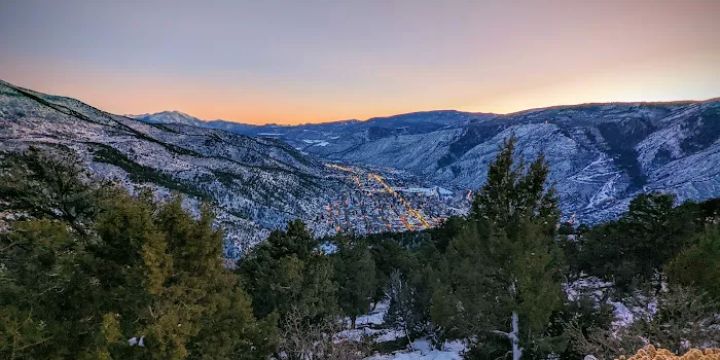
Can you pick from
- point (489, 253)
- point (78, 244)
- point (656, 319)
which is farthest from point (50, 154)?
point (656, 319)

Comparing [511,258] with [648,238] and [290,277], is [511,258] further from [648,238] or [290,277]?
[648,238]

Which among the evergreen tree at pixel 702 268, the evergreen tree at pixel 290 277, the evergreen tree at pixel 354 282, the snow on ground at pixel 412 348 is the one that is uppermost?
the evergreen tree at pixel 702 268

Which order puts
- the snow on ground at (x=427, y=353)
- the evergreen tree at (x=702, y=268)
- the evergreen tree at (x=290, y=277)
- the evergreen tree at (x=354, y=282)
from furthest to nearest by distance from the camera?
1. the evergreen tree at (x=354, y=282)
2. the snow on ground at (x=427, y=353)
3. the evergreen tree at (x=290, y=277)
4. the evergreen tree at (x=702, y=268)

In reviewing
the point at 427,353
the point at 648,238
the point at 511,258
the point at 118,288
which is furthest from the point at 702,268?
the point at 118,288

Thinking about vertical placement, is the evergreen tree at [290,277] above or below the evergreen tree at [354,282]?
above

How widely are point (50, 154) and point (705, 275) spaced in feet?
143

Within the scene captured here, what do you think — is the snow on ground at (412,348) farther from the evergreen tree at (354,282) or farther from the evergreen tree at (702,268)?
the evergreen tree at (702,268)

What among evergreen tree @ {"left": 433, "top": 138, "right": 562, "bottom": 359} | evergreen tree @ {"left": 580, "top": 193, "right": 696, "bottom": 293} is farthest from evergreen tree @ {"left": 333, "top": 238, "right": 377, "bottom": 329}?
evergreen tree @ {"left": 580, "top": 193, "right": 696, "bottom": 293}

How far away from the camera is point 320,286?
37.0 metres

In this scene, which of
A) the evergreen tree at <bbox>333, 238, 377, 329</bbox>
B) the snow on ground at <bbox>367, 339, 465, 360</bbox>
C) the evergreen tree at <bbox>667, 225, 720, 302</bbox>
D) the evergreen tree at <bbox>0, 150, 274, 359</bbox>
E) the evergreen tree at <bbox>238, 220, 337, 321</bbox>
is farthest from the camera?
the evergreen tree at <bbox>333, 238, 377, 329</bbox>

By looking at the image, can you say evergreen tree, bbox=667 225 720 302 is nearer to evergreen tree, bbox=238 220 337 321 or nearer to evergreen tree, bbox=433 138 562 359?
evergreen tree, bbox=433 138 562 359

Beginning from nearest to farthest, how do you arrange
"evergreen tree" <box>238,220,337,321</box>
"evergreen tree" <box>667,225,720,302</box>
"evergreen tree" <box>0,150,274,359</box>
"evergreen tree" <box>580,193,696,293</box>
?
"evergreen tree" <box>0,150,274,359</box> < "evergreen tree" <box>667,225,720,302</box> < "evergreen tree" <box>238,220,337,321</box> < "evergreen tree" <box>580,193,696,293</box>

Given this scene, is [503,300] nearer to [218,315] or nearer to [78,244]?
[218,315]

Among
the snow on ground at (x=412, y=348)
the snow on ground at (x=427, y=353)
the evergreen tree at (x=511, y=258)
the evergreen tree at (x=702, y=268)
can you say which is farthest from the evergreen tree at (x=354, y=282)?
the evergreen tree at (x=702, y=268)
